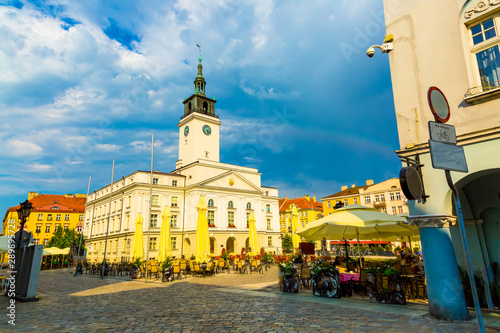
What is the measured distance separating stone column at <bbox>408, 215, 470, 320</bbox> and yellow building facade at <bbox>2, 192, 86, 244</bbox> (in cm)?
7190

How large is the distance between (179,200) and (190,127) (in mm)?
13040

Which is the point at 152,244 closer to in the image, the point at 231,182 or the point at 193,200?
the point at 193,200

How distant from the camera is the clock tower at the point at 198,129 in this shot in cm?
4791

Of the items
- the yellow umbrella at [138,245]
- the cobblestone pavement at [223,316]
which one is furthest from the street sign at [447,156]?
the yellow umbrella at [138,245]

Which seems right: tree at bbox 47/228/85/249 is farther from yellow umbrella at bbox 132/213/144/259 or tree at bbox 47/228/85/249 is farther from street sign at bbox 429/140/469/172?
street sign at bbox 429/140/469/172

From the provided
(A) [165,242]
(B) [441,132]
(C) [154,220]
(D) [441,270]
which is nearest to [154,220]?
(C) [154,220]

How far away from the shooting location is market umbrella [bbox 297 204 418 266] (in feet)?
31.9

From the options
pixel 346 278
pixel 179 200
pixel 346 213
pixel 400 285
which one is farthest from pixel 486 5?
pixel 179 200

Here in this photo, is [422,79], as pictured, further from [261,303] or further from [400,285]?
[261,303]

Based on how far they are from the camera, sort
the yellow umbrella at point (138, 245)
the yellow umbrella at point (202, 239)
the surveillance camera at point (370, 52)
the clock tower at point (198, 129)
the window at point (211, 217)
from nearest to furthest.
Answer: the surveillance camera at point (370, 52), the yellow umbrella at point (202, 239), the yellow umbrella at point (138, 245), the window at point (211, 217), the clock tower at point (198, 129)

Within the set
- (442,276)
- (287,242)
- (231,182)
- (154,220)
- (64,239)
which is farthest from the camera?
(287,242)

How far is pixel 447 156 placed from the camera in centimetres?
399

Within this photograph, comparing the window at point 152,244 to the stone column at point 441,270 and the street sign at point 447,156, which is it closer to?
the stone column at point 441,270

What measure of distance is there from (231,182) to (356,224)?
1446 inches
